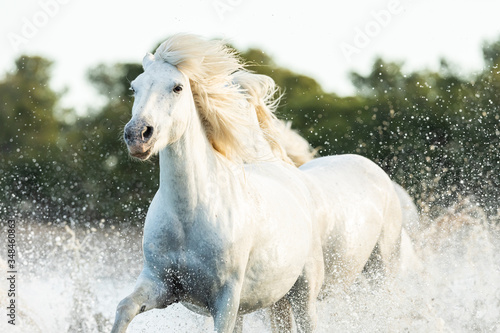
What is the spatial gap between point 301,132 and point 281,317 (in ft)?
35.7

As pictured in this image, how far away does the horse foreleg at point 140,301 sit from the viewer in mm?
3893

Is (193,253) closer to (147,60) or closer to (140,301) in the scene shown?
(140,301)

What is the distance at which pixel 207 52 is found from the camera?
4230mm

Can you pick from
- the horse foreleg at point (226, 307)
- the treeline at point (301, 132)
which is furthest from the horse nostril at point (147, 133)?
the treeline at point (301, 132)

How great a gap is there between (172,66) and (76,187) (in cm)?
1198

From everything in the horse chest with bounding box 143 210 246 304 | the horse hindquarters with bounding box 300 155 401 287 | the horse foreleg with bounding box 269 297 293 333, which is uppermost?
the horse chest with bounding box 143 210 246 304

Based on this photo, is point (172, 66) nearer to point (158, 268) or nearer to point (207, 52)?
point (207, 52)

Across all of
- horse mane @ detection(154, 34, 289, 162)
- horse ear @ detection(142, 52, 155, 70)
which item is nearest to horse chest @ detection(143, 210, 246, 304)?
horse mane @ detection(154, 34, 289, 162)

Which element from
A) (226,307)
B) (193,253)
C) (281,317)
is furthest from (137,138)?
(281,317)

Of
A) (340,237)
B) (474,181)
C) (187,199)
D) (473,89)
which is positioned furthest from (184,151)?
(473,89)

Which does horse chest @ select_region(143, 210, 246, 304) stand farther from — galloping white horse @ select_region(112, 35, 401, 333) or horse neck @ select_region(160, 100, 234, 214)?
horse neck @ select_region(160, 100, 234, 214)

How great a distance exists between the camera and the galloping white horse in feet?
12.7

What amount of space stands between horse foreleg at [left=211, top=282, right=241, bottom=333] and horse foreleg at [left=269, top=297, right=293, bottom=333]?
1.30 meters

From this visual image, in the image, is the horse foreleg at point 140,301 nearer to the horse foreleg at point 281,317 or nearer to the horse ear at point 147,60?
the horse ear at point 147,60
